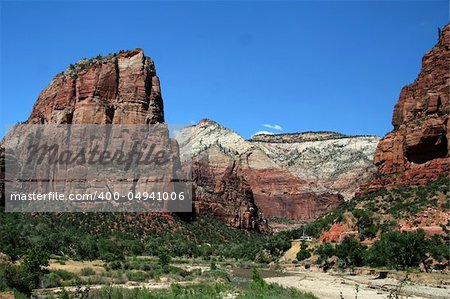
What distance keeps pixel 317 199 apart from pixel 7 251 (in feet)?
415

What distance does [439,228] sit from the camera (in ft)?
174

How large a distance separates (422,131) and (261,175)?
10884cm

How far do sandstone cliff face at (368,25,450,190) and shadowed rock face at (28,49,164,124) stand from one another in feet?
146

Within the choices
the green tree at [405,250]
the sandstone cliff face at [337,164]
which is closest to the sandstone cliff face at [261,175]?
the sandstone cliff face at [337,164]

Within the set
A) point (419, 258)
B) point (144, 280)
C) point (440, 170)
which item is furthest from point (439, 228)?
point (144, 280)

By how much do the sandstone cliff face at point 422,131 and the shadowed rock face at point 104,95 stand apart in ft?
146

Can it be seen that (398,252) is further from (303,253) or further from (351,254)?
(303,253)

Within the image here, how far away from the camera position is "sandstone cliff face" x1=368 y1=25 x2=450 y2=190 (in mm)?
67125

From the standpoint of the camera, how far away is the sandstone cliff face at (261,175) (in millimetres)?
151375

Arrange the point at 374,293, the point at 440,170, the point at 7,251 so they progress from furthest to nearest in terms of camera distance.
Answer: the point at 440,170 < the point at 7,251 < the point at 374,293

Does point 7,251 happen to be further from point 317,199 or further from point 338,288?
point 317,199

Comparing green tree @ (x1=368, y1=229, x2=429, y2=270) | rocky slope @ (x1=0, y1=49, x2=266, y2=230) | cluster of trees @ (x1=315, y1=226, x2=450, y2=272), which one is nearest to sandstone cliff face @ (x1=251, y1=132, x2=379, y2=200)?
rocky slope @ (x1=0, y1=49, x2=266, y2=230)

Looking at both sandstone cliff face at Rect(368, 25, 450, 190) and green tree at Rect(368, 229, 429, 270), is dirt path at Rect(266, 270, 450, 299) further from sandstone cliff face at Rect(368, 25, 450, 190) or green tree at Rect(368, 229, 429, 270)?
sandstone cliff face at Rect(368, 25, 450, 190)

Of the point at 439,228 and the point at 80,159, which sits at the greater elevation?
the point at 80,159
